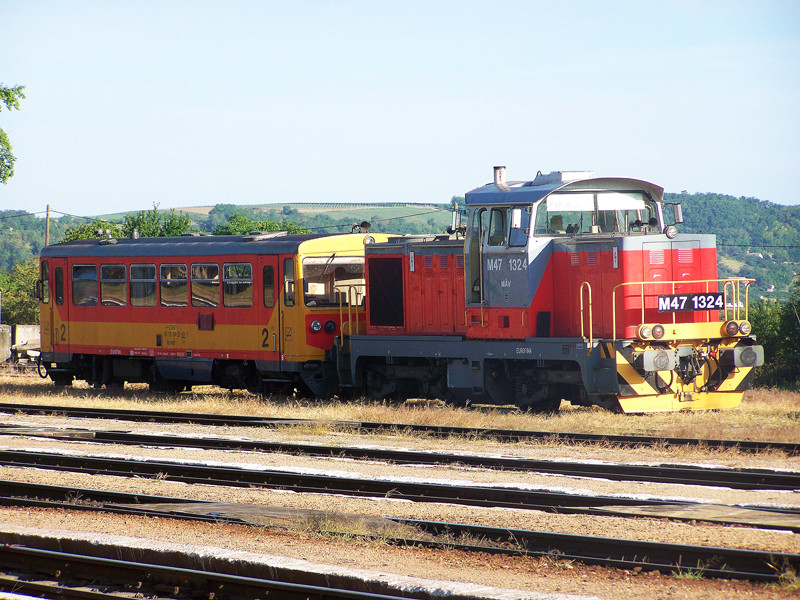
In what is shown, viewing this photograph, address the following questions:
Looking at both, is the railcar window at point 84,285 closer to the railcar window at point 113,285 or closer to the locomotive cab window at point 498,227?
the railcar window at point 113,285

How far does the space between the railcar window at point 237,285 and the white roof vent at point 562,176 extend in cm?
698

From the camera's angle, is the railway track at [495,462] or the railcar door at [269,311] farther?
the railcar door at [269,311]

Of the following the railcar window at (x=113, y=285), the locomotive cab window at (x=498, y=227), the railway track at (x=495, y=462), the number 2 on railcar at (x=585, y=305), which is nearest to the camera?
the railway track at (x=495, y=462)

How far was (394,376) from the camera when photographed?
1831 cm

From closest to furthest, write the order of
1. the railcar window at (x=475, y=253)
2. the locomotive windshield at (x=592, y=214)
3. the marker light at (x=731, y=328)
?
the marker light at (x=731, y=328) → the locomotive windshield at (x=592, y=214) → the railcar window at (x=475, y=253)

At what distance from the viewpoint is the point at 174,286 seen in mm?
21125

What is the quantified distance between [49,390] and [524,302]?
46.9 ft

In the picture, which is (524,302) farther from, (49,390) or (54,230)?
(54,230)

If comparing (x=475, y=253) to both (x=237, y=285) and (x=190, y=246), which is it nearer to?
(x=237, y=285)

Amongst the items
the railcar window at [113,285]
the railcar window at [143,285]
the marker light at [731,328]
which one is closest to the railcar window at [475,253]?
the marker light at [731,328]

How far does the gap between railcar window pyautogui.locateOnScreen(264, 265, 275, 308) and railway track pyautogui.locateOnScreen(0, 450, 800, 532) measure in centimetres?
660

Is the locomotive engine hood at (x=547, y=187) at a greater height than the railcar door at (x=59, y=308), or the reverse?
the locomotive engine hood at (x=547, y=187)

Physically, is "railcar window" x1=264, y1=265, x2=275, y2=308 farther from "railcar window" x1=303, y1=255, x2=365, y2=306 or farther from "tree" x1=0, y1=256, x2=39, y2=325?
"tree" x1=0, y1=256, x2=39, y2=325

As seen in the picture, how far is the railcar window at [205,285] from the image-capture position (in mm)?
20516
